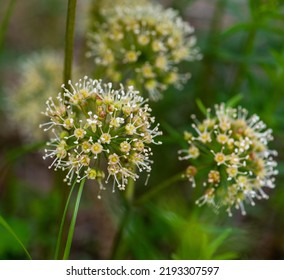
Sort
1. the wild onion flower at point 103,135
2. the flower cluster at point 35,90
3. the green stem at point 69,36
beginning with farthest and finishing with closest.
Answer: the flower cluster at point 35,90
the green stem at point 69,36
the wild onion flower at point 103,135

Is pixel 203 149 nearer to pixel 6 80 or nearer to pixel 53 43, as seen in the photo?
pixel 53 43

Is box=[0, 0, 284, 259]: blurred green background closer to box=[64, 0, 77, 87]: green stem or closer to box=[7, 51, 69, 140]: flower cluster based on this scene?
box=[7, 51, 69, 140]: flower cluster

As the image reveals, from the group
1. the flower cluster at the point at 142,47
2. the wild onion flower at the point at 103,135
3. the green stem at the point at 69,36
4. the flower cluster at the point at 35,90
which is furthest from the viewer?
the flower cluster at the point at 35,90

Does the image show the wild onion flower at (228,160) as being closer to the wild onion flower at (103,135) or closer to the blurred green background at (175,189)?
the blurred green background at (175,189)

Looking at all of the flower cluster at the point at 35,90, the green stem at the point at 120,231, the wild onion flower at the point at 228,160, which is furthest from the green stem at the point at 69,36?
the flower cluster at the point at 35,90

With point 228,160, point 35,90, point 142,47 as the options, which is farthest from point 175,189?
point 228,160
